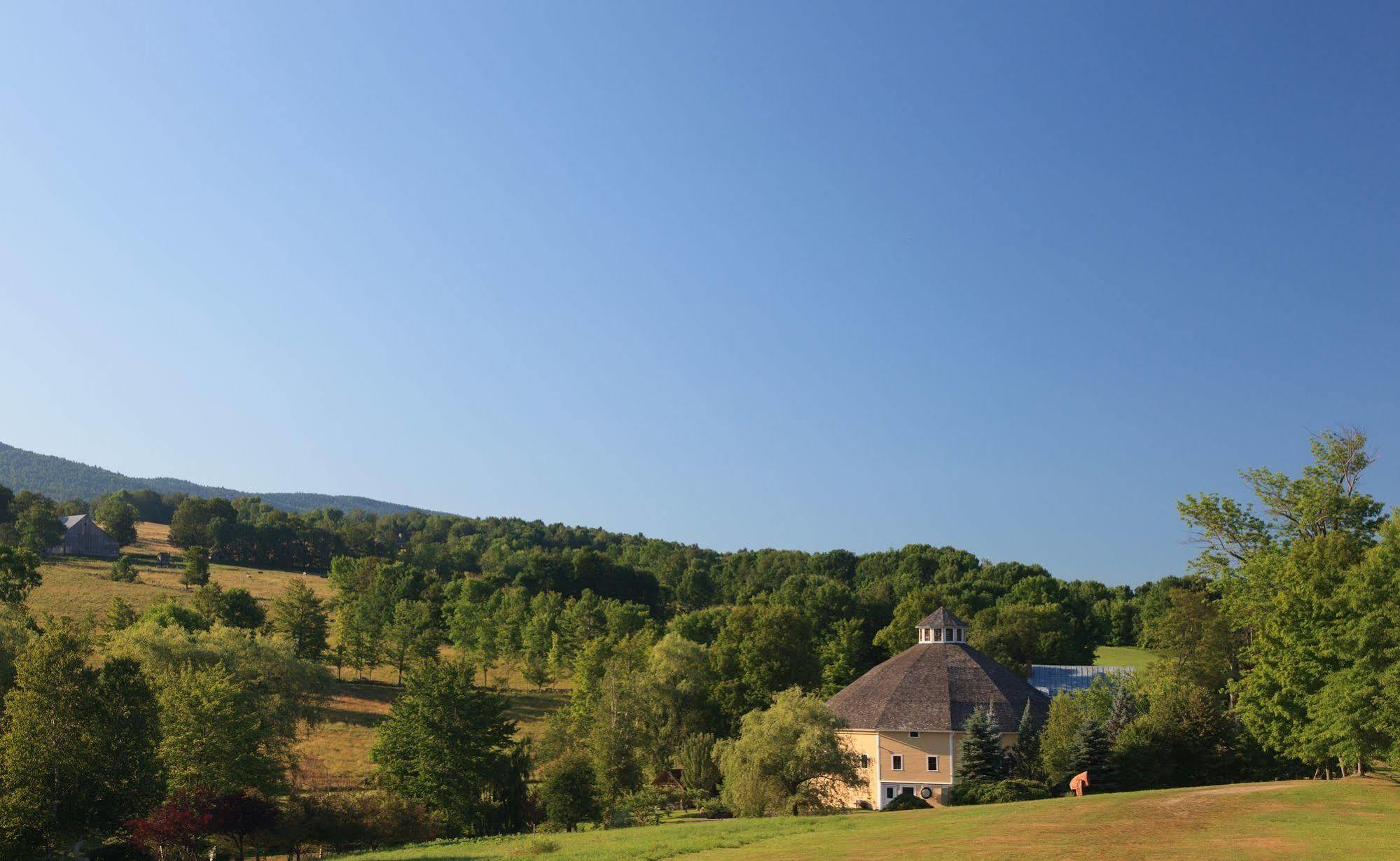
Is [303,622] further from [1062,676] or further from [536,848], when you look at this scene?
[1062,676]

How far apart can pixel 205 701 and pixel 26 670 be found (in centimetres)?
761

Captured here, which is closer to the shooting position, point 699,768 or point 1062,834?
point 1062,834

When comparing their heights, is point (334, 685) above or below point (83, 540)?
below

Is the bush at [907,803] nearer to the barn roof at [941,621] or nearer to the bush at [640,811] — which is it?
the bush at [640,811]

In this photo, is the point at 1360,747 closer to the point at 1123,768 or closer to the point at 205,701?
the point at 1123,768

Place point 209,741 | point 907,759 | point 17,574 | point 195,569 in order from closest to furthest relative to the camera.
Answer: point 209,741 < point 907,759 < point 17,574 < point 195,569

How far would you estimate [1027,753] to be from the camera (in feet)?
177

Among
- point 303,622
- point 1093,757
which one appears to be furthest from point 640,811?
point 303,622

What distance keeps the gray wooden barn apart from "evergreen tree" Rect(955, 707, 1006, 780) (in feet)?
392

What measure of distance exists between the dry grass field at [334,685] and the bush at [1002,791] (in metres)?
32.3

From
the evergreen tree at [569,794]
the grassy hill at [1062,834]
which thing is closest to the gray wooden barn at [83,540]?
the evergreen tree at [569,794]

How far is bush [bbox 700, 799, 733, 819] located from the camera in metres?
51.2

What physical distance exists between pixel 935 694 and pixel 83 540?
116988 millimetres

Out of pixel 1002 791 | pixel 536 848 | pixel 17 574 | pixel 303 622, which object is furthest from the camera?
pixel 17 574
